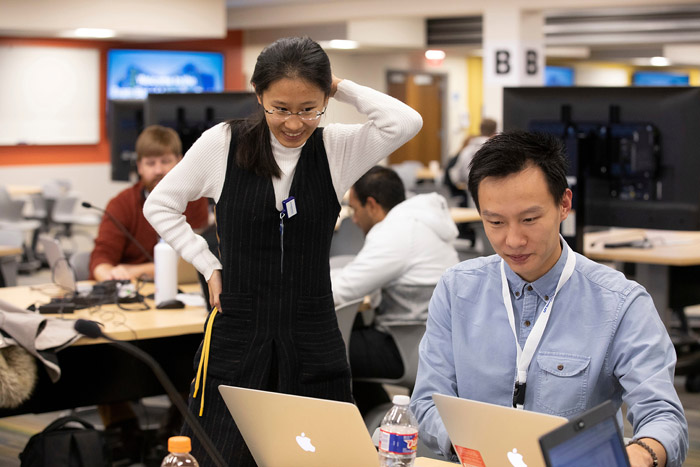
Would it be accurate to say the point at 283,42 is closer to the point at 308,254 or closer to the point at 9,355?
the point at 308,254

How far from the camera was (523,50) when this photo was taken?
379 inches

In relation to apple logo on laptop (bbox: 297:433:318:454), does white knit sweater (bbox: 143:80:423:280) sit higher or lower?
higher

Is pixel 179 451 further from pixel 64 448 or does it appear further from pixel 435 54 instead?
pixel 435 54

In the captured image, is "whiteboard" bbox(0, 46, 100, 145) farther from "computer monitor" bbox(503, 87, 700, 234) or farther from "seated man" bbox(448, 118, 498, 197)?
"computer monitor" bbox(503, 87, 700, 234)

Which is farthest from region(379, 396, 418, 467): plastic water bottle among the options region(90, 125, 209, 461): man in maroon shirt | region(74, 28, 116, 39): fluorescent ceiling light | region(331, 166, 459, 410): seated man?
region(74, 28, 116, 39): fluorescent ceiling light

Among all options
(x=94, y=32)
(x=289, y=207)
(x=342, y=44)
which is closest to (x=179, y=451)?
(x=289, y=207)

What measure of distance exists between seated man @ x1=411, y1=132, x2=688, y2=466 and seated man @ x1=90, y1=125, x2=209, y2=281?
7.44 feet

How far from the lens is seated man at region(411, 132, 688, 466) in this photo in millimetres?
1706

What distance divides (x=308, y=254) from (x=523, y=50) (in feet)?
25.9

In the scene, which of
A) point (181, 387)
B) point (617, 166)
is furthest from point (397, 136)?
point (617, 166)

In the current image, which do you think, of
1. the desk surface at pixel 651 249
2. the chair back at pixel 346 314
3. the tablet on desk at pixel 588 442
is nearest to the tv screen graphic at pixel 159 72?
the desk surface at pixel 651 249

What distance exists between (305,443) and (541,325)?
20.8 inches

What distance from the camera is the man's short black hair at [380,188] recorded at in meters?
3.71

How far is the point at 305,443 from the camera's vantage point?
1562 mm
